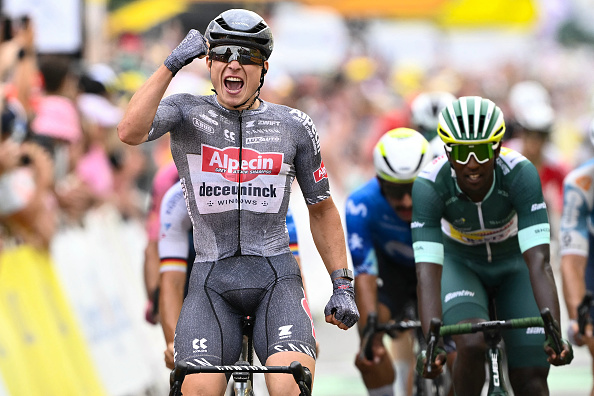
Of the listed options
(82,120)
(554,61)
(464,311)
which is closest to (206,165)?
(464,311)

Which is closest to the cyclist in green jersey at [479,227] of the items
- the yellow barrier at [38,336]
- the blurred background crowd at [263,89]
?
the yellow barrier at [38,336]

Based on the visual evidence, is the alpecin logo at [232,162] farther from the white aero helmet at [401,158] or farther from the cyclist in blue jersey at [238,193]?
the white aero helmet at [401,158]

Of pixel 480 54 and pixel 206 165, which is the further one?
pixel 480 54

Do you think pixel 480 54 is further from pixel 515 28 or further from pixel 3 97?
pixel 3 97

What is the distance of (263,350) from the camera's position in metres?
5.53

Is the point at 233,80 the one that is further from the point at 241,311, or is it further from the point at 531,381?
the point at 531,381

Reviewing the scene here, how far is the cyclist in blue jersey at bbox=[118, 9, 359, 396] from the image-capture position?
5.54 m

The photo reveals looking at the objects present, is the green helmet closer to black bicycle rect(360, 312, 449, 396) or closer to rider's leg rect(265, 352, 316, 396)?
black bicycle rect(360, 312, 449, 396)

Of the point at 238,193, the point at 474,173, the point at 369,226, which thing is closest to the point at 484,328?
the point at 474,173

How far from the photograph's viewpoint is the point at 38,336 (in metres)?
8.62

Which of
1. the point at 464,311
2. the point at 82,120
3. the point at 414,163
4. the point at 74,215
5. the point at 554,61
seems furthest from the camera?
the point at 554,61

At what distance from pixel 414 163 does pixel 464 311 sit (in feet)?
4.70

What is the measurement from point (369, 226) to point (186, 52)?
3478 mm

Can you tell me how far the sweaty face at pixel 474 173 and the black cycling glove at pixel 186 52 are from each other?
1828 mm
